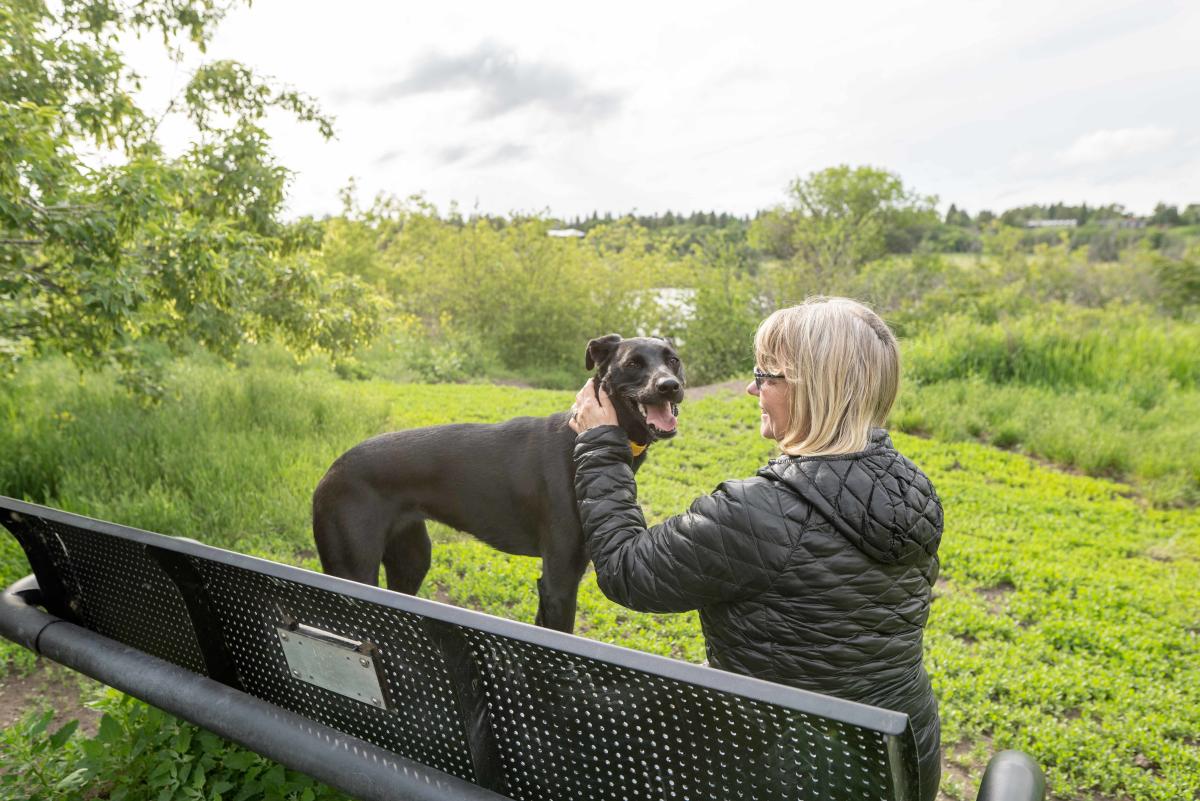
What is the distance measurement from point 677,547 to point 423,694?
633 mm

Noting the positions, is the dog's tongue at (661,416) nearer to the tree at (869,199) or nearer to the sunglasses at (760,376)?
the sunglasses at (760,376)

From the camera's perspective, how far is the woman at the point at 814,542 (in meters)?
1.61

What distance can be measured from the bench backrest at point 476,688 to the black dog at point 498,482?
753 millimetres

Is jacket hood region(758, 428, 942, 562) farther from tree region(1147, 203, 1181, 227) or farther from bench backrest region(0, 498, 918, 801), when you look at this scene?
tree region(1147, 203, 1181, 227)

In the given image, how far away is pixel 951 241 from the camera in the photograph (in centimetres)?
4844

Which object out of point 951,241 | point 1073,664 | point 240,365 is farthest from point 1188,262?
point 951,241

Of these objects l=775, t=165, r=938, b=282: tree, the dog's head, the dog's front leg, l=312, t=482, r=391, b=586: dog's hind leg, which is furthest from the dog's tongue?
l=775, t=165, r=938, b=282: tree

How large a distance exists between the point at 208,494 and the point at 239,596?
3754 millimetres

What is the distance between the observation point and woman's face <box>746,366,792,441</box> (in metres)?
1.87

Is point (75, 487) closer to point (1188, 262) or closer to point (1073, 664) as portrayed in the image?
point (1073, 664)

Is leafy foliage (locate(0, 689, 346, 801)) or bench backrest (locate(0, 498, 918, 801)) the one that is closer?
bench backrest (locate(0, 498, 918, 801))

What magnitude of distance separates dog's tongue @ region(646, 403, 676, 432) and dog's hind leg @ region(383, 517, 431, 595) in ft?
3.59

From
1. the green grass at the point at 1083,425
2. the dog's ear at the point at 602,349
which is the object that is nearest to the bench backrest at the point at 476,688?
the dog's ear at the point at 602,349

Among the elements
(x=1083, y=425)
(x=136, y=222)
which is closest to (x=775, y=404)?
(x=136, y=222)
